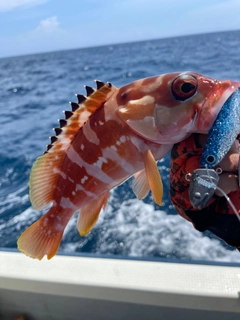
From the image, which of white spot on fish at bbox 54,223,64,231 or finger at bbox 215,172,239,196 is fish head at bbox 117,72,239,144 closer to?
finger at bbox 215,172,239,196

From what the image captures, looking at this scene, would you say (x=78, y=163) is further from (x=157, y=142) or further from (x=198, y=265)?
(x=198, y=265)

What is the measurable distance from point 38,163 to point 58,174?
9 cm

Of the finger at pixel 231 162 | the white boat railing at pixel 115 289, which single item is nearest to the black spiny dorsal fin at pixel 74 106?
the finger at pixel 231 162

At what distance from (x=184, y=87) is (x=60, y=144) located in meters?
0.50

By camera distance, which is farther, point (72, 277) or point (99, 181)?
point (72, 277)

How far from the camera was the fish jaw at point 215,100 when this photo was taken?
1.19 metres

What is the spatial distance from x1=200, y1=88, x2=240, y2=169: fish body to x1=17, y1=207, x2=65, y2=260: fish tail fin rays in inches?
24.9

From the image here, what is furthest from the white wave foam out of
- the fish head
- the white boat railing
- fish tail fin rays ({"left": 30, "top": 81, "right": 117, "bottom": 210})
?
the fish head

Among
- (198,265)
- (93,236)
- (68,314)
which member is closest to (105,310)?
(68,314)

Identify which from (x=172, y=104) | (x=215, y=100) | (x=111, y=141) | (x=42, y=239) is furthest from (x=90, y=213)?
(x=215, y=100)

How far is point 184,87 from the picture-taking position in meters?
1.22

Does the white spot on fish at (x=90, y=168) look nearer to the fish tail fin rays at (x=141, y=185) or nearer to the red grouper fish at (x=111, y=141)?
the red grouper fish at (x=111, y=141)

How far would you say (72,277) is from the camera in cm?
208

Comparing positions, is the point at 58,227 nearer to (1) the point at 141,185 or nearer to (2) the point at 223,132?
(1) the point at 141,185
